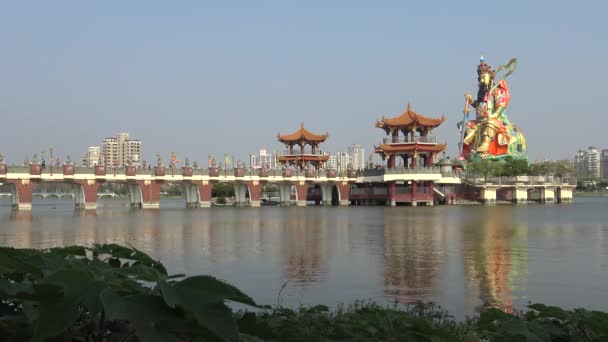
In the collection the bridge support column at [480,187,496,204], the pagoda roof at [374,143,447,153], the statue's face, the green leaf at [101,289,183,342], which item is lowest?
the green leaf at [101,289,183,342]

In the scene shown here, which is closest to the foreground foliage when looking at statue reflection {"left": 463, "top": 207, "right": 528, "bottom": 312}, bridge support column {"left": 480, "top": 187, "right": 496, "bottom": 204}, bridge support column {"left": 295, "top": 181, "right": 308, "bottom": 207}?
statue reflection {"left": 463, "top": 207, "right": 528, "bottom": 312}

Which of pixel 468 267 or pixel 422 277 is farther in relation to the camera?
pixel 468 267

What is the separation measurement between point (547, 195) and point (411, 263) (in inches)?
2758

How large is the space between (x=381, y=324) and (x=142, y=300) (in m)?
2.88

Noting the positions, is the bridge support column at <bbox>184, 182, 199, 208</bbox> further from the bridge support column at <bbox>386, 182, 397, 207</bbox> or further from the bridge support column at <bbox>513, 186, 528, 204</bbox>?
the bridge support column at <bbox>513, 186, 528, 204</bbox>

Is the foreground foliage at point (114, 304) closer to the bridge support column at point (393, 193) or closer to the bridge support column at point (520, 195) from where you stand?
the bridge support column at point (393, 193)

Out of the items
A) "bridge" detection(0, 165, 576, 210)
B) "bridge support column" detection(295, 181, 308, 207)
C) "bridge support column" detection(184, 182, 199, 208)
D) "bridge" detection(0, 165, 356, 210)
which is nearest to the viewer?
"bridge" detection(0, 165, 356, 210)

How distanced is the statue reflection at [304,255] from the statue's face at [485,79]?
6482 cm

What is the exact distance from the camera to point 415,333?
4.11 metres

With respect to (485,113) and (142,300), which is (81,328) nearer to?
(142,300)

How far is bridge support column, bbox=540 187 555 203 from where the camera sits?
81.3 metres

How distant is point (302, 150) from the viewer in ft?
266

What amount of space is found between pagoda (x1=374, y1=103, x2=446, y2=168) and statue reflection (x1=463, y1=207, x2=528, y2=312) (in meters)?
43.3

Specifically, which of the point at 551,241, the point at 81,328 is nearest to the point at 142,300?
the point at 81,328
